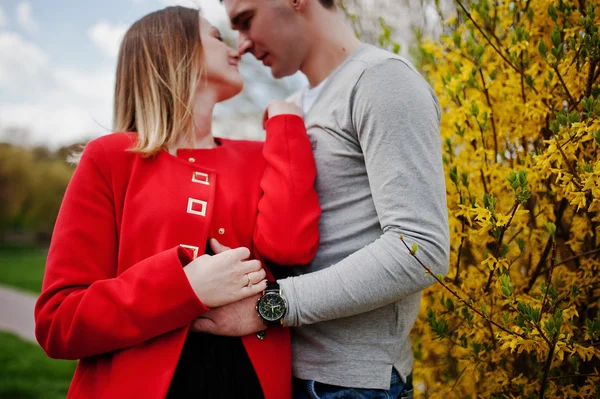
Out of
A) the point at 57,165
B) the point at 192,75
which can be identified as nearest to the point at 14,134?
the point at 57,165

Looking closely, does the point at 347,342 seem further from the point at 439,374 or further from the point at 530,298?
the point at 439,374

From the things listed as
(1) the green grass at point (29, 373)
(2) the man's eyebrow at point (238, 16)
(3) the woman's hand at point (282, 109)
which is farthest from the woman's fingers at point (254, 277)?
(1) the green grass at point (29, 373)

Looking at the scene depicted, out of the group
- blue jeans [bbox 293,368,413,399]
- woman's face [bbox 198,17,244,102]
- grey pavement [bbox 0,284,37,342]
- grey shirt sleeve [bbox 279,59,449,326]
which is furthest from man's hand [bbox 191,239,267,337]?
grey pavement [bbox 0,284,37,342]

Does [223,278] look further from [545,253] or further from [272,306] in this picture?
[545,253]

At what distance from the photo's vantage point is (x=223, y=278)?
1.54 metres

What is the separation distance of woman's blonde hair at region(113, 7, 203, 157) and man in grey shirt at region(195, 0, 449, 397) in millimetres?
495

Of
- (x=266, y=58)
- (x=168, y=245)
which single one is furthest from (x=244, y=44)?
(x=168, y=245)

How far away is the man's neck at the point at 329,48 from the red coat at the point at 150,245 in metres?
0.38

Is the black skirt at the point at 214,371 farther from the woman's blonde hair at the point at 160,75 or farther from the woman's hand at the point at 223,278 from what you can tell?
the woman's blonde hair at the point at 160,75

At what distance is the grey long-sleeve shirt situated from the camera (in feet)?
4.93

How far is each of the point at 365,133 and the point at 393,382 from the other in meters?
0.84

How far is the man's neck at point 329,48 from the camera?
2043mm

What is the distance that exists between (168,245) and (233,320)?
32cm

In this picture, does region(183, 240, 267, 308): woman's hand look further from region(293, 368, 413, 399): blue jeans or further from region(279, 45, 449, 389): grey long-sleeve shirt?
region(293, 368, 413, 399): blue jeans
